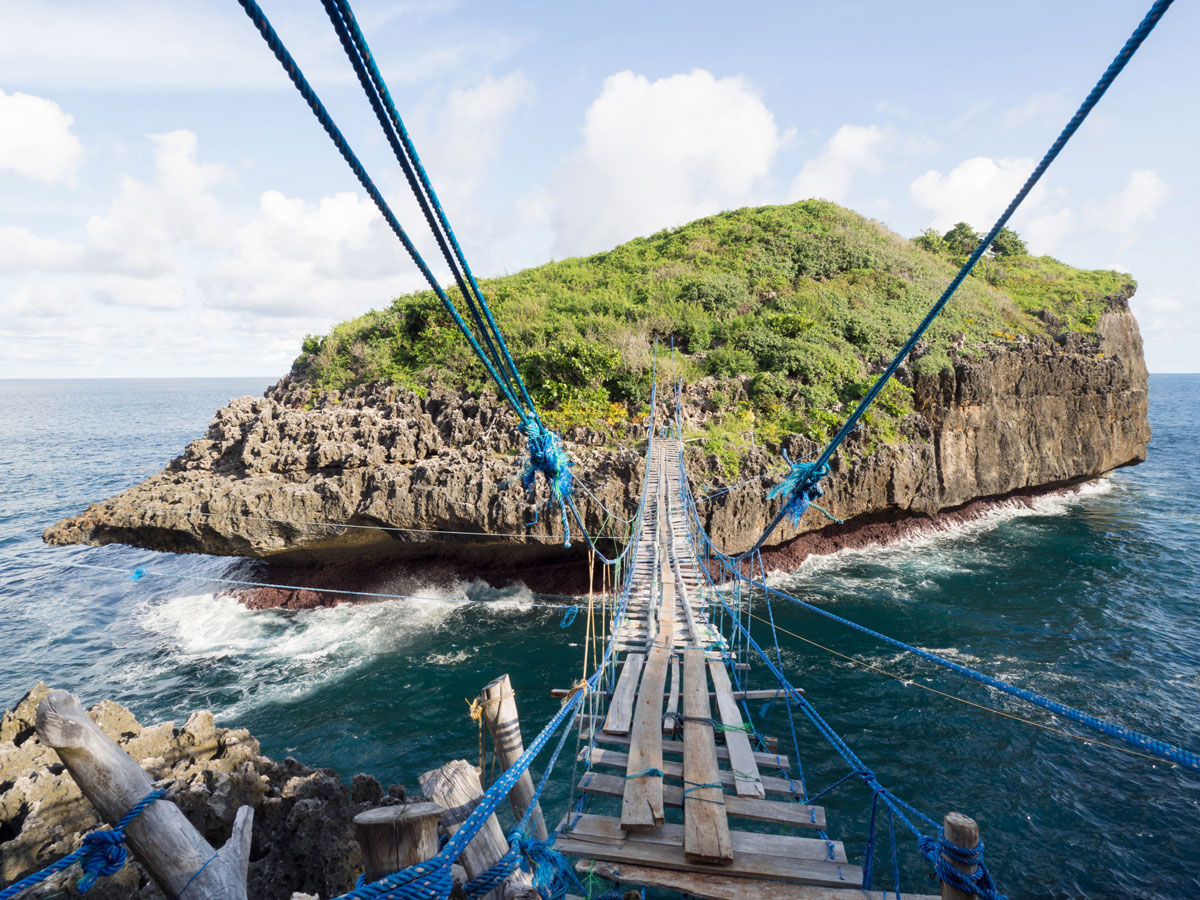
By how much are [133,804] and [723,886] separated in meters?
3.24

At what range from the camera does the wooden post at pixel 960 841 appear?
75.0 inches

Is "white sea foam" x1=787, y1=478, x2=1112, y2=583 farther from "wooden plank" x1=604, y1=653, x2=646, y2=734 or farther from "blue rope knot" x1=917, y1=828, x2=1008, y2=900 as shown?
"blue rope knot" x1=917, y1=828, x2=1008, y2=900

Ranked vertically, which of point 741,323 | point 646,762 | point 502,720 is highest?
point 741,323

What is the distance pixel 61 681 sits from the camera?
11203 millimetres

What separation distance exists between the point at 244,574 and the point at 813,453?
17.3 m

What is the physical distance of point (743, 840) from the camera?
11.5ft

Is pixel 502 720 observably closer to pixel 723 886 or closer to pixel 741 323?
pixel 723 886

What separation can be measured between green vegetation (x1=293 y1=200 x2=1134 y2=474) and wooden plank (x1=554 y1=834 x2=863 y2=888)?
442 inches

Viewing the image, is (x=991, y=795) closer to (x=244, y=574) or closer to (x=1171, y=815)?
(x=1171, y=815)

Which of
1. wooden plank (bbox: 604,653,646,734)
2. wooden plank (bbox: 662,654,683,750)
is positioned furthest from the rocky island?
wooden plank (bbox: 662,654,683,750)

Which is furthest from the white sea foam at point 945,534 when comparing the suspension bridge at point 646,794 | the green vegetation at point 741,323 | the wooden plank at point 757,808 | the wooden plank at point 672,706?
the wooden plank at point 757,808

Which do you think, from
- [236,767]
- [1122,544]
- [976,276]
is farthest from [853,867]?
[976,276]

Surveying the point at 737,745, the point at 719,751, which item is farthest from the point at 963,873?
the point at 719,751

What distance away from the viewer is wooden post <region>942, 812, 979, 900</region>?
1.91 meters
